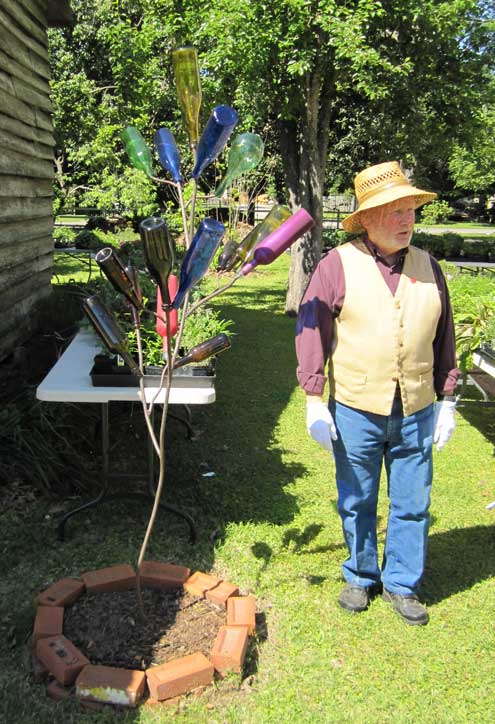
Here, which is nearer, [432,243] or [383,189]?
[383,189]

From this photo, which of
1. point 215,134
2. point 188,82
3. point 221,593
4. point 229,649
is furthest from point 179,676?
point 188,82

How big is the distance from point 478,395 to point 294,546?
12.6 ft

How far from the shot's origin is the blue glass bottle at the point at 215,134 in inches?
85.0

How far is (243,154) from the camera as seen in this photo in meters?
2.49

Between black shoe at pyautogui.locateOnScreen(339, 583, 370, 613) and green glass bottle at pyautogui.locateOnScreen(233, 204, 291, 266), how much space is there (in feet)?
5.29

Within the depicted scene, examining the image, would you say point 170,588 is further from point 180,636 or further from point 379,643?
point 379,643

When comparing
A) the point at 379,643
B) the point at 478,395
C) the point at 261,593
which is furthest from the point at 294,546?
the point at 478,395

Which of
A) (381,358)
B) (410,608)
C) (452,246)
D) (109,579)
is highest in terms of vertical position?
(381,358)

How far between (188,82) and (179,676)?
212 centimetres

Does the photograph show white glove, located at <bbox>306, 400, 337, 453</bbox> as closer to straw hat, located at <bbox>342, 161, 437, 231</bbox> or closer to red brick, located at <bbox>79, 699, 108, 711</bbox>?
straw hat, located at <bbox>342, 161, 437, 231</bbox>

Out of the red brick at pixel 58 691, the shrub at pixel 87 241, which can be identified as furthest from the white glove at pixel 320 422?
the shrub at pixel 87 241

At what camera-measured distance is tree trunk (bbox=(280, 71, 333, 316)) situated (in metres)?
8.90

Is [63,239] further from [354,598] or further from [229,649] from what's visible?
[229,649]

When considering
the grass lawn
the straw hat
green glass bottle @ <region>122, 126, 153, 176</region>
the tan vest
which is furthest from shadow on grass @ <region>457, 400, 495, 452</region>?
green glass bottle @ <region>122, 126, 153, 176</region>
